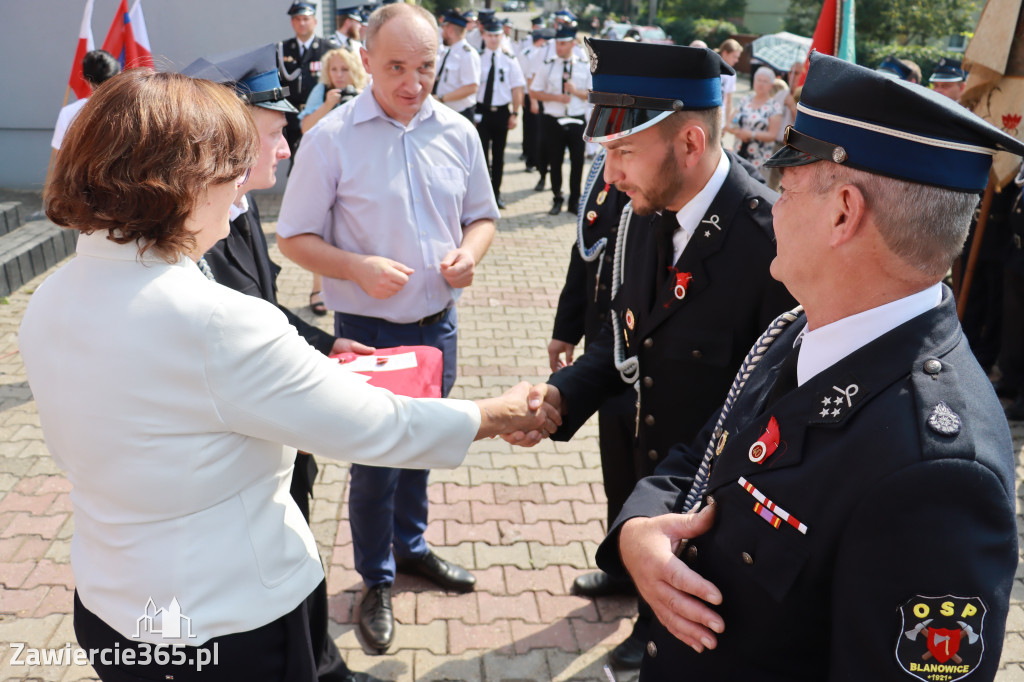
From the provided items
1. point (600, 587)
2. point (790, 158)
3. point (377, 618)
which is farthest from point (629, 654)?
point (790, 158)

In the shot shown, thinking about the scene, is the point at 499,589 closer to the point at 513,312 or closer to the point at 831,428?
the point at 831,428

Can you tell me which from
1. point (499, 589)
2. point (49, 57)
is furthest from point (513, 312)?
point (49, 57)

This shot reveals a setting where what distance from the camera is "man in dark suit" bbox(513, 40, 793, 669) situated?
8.52 ft

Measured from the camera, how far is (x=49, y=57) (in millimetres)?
10094

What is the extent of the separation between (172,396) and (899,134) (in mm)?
1482

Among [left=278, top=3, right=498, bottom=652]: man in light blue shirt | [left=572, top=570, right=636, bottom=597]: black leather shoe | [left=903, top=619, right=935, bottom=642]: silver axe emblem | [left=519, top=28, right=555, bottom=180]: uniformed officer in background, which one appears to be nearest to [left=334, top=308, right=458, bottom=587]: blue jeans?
[left=278, top=3, right=498, bottom=652]: man in light blue shirt

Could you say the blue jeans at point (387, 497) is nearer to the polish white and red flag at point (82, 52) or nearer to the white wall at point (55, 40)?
the polish white and red flag at point (82, 52)

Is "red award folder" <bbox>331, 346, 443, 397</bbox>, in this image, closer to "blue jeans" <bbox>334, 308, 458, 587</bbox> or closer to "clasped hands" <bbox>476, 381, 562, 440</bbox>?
"clasped hands" <bbox>476, 381, 562, 440</bbox>

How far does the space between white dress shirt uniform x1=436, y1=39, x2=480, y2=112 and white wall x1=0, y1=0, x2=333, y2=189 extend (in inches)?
81.7

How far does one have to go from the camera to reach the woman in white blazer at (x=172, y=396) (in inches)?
63.1

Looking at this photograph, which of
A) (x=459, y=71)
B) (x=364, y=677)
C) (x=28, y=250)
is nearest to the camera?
(x=364, y=677)

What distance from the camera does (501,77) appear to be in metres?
11.1

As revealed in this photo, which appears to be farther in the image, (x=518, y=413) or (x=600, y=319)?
(x=600, y=319)

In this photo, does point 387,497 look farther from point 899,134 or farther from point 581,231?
point 899,134
